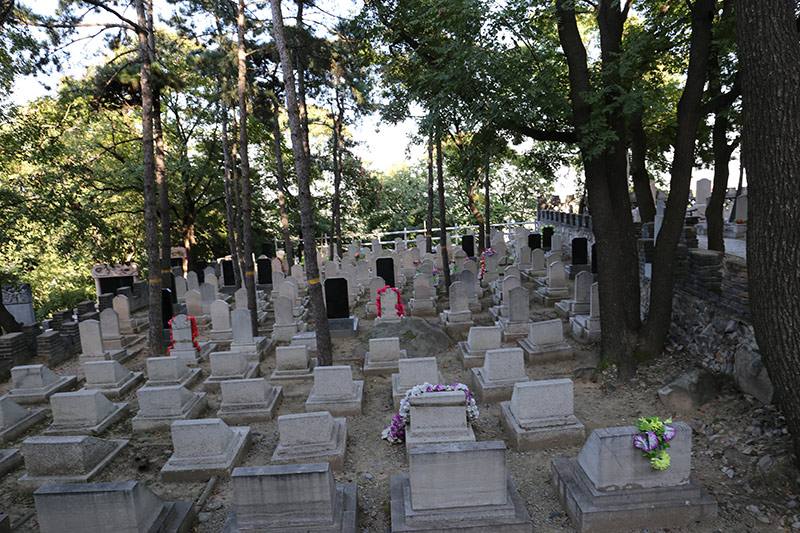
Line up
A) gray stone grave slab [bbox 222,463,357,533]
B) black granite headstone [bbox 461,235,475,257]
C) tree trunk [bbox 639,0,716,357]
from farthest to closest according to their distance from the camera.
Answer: black granite headstone [bbox 461,235,475,257]
tree trunk [bbox 639,0,716,357]
gray stone grave slab [bbox 222,463,357,533]

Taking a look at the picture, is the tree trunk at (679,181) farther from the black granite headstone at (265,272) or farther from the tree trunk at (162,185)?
the black granite headstone at (265,272)

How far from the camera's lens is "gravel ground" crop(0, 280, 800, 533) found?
462cm

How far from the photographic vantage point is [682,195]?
274 inches

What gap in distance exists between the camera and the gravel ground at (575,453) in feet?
15.1

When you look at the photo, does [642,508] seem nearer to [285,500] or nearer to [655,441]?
[655,441]

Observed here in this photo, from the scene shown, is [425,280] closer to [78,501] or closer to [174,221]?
[78,501]

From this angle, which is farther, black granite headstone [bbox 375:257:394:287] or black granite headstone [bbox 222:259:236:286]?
black granite headstone [bbox 222:259:236:286]

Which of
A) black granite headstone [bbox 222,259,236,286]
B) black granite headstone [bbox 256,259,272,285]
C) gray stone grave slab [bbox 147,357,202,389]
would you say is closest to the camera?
gray stone grave slab [bbox 147,357,202,389]

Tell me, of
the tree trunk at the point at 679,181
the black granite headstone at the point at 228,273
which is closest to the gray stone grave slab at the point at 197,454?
the tree trunk at the point at 679,181

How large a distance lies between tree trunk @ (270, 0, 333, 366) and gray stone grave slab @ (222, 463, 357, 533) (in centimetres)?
441

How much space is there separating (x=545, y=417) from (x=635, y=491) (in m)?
1.67

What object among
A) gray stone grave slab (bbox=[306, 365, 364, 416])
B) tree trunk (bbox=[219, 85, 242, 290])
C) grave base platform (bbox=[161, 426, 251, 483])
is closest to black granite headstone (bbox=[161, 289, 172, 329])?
tree trunk (bbox=[219, 85, 242, 290])

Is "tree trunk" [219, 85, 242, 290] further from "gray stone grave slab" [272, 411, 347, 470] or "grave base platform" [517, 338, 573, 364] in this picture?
"grave base platform" [517, 338, 573, 364]

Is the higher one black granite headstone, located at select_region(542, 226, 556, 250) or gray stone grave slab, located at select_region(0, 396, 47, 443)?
black granite headstone, located at select_region(542, 226, 556, 250)
